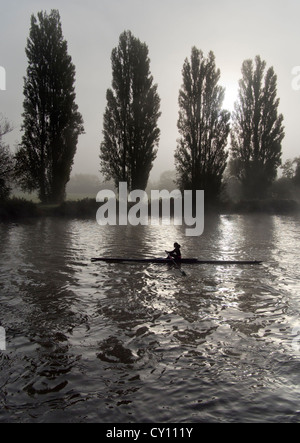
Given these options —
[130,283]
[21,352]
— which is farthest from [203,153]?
[21,352]

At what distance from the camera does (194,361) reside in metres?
5.37

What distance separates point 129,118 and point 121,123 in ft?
2.86

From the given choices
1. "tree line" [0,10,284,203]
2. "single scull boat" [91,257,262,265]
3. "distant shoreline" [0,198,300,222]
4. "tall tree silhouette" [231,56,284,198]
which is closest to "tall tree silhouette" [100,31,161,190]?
"tree line" [0,10,284,203]

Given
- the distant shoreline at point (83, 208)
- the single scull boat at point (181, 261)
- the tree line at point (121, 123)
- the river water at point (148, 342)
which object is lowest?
the river water at point (148, 342)

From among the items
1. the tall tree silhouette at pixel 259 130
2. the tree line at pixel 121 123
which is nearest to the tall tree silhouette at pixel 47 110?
the tree line at pixel 121 123

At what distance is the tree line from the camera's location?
30781 mm

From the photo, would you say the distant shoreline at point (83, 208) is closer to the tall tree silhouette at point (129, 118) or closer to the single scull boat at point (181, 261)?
the tall tree silhouette at point (129, 118)

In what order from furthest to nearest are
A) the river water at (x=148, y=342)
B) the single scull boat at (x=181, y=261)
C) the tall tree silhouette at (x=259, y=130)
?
the tall tree silhouette at (x=259, y=130), the single scull boat at (x=181, y=261), the river water at (x=148, y=342)

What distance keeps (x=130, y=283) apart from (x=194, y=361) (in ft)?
15.4

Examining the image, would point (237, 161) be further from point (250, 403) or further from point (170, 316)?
point (250, 403)

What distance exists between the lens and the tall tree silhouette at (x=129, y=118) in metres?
33.2

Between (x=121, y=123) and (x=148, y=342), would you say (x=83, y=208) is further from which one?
(x=148, y=342)

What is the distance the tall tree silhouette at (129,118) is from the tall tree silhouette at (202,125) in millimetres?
3732

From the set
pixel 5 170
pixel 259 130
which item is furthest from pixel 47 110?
pixel 259 130
